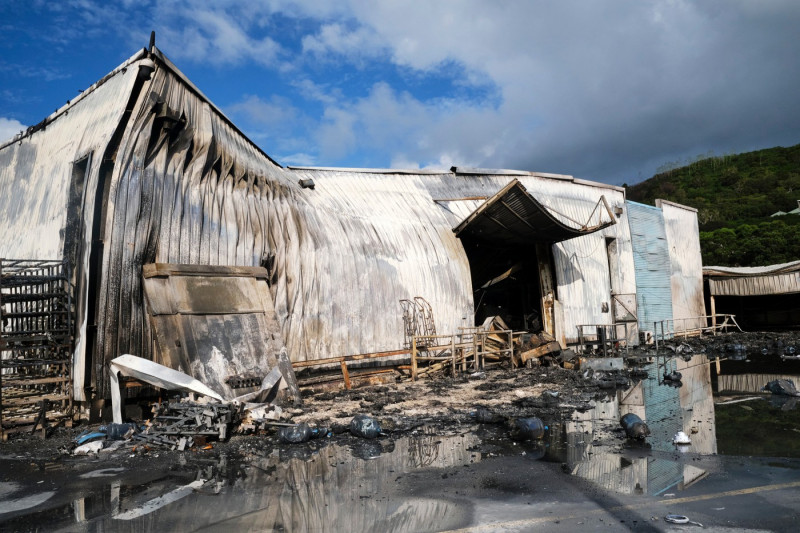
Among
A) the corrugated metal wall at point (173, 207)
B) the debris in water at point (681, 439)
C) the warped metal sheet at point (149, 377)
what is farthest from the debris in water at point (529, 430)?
the corrugated metal wall at point (173, 207)

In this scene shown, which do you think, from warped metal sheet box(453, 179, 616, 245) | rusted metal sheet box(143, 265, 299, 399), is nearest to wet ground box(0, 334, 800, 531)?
rusted metal sheet box(143, 265, 299, 399)

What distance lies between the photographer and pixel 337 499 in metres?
5.32

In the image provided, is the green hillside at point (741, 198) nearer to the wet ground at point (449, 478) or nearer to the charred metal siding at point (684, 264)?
the charred metal siding at point (684, 264)

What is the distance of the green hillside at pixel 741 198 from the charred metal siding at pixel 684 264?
14.5m

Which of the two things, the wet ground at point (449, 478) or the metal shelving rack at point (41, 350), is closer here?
the wet ground at point (449, 478)

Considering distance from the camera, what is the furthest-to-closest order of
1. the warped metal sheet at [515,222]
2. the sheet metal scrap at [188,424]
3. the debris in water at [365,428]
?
the warped metal sheet at [515,222], the debris in water at [365,428], the sheet metal scrap at [188,424]

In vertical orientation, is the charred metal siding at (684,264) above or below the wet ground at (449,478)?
above

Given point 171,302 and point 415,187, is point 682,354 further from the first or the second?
point 171,302

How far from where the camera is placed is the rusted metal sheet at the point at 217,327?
952cm

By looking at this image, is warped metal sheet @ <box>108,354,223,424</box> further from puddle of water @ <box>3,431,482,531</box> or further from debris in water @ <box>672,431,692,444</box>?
debris in water @ <box>672,431,692,444</box>

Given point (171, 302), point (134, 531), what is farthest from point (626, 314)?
point (134, 531)

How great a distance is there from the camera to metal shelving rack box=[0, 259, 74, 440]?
8.34m

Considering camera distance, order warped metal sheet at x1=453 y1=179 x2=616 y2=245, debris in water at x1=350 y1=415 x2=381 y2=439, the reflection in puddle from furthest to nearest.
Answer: warped metal sheet at x1=453 y1=179 x2=616 y2=245 < debris in water at x1=350 y1=415 x2=381 y2=439 < the reflection in puddle

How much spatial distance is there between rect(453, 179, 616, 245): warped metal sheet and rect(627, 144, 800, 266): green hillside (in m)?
27.8
